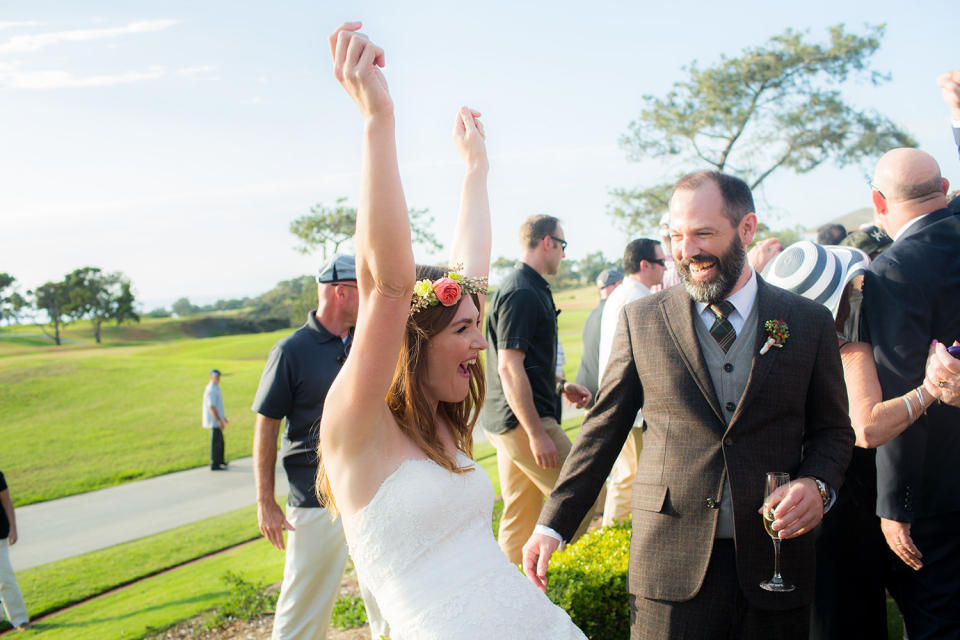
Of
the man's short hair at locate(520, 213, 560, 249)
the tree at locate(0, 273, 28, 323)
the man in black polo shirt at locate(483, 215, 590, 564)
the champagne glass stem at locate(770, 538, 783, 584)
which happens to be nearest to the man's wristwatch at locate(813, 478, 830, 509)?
the champagne glass stem at locate(770, 538, 783, 584)

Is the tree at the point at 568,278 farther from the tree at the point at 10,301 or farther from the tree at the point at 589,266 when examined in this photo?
the tree at the point at 10,301

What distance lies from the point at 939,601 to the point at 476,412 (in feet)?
8.05

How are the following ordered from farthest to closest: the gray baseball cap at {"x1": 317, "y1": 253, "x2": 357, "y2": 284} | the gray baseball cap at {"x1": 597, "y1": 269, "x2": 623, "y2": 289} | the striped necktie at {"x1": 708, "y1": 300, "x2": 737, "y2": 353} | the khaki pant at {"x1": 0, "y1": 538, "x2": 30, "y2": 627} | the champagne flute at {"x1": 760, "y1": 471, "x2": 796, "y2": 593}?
the gray baseball cap at {"x1": 597, "y1": 269, "x2": 623, "y2": 289} < the khaki pant at {"x1": 0, "y1": 538, "x2": 30, "y2": 627} < the gray baseball cap at {"x1": 317, "y1": 253, "x2": 357, "y2": 284} < the striped necktie at {"x1": 708, "y1": 300, "x2": 737, "y2": 353} < the champagne flute at {"x1": 760, "y1": 471, "x2": 796, "y2": 593}

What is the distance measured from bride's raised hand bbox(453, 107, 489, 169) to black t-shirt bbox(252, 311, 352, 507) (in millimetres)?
2384

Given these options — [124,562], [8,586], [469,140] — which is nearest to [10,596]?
[8,586]

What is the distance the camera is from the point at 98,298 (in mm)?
40438

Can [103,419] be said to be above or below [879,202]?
Result: below

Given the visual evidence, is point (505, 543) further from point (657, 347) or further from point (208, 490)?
point (208, 490)

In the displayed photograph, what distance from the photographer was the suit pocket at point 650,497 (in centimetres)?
282

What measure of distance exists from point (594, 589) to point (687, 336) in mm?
1922

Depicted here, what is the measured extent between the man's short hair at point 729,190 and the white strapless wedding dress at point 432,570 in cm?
174

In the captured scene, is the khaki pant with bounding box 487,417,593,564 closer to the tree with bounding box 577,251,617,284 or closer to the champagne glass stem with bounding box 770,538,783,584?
the champagne glass stem with bounding box 770,538,783,584

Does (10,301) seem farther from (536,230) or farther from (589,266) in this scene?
(589,266)

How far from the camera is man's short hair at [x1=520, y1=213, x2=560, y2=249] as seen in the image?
6.04 metres
